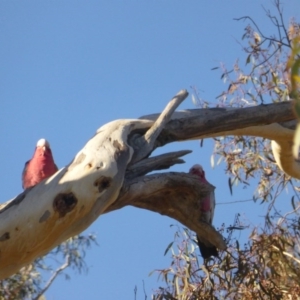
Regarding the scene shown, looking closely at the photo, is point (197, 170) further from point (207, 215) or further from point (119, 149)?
point (119, 149)

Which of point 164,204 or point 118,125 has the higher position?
A: point 118,125

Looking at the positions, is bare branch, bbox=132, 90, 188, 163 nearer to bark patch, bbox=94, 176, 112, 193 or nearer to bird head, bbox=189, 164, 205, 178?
bark patch, bbox=94, 176, 112, 193

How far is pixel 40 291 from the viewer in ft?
15.4

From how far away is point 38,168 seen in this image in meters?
3.01

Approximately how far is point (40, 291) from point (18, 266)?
2439 mm

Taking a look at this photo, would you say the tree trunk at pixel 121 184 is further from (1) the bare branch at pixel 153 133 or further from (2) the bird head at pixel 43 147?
(2) the bird head at pixel 43 147

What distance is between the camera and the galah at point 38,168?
300cm

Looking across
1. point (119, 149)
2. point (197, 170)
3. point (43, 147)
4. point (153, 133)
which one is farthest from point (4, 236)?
point (197, 170)

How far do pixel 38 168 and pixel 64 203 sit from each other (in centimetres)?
74

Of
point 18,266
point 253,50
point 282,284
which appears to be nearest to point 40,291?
point 282,284

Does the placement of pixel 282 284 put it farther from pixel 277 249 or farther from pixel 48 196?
pixel 48 196

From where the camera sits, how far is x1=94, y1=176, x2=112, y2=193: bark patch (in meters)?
2.38

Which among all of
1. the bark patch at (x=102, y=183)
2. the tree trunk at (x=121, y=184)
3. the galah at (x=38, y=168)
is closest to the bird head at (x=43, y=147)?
the galah at (x=38, y=168)

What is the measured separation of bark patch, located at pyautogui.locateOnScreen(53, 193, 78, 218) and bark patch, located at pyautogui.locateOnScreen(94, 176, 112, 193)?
0.32 ft
